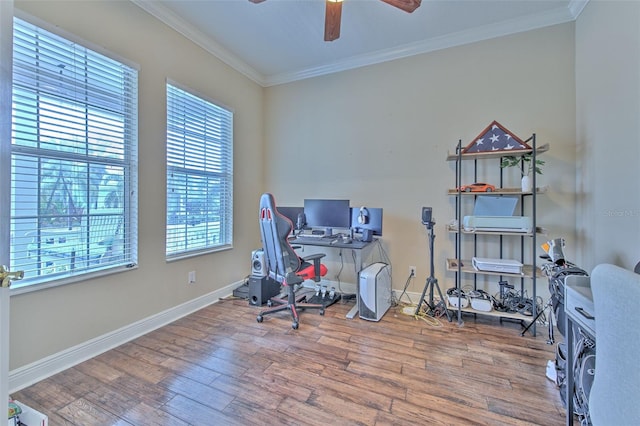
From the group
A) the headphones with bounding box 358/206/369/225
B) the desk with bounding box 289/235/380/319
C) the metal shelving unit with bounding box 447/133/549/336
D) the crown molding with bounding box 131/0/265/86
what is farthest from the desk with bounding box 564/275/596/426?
the crown molding with bounding box 131/0/265/86

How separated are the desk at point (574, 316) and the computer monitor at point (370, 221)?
1.82m

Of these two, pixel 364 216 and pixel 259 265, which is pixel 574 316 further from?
pixel 259 265

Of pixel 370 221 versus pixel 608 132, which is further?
pixel 370 221

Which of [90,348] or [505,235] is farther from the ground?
[505,235]

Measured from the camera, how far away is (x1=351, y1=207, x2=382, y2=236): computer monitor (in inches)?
122

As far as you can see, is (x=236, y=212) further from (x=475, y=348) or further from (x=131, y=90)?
(x=475, y=348)

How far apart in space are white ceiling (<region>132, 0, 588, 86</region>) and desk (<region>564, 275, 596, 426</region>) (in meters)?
2.46

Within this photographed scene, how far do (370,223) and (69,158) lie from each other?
2.71 meters

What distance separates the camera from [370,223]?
3.14 meters

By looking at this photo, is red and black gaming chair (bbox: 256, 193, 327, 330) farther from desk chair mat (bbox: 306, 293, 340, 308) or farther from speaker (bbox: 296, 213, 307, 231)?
speaker (bbox: 296, 213, 307, 231)

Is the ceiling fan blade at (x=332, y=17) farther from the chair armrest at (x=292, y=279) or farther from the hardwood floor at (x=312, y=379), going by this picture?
the hardwood floor at (x=312, y=379)

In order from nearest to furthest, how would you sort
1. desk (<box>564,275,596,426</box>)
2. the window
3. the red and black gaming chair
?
desk (<box>564,275,596,426</box>), the red and black gaming chair, the window

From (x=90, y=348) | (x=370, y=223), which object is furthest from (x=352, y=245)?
(x=90, y=348)

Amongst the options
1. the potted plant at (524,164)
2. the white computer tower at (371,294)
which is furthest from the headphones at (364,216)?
the potted plant at (524,164)
